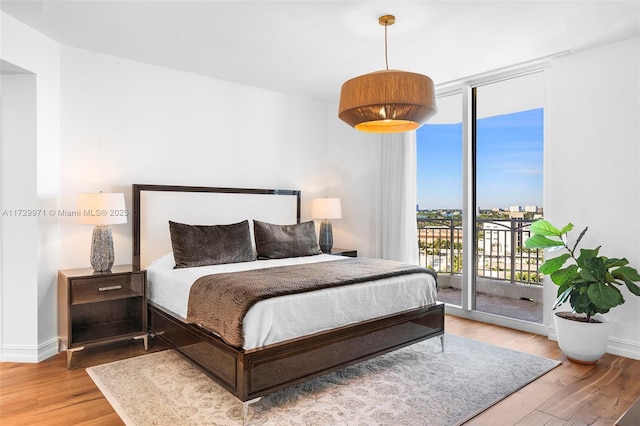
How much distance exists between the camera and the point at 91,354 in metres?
3.34

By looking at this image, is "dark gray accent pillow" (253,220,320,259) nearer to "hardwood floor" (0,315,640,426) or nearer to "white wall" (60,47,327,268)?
"white wall" (60,47,327,268)

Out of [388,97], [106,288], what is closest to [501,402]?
[388,97]

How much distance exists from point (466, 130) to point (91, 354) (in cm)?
424

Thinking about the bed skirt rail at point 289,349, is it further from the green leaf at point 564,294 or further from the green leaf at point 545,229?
the green leaf at point 545,229

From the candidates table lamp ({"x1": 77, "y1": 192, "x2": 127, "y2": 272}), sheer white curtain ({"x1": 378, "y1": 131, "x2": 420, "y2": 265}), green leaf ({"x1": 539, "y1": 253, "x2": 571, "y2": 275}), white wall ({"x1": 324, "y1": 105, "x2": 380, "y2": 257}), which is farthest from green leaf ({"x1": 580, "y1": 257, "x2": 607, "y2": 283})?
table lamp ({"x1": 77, "y1": 192, "x2": 127, "y2": 272})

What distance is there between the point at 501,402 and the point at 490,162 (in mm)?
2643

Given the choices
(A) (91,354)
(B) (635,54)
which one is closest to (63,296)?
(A) (91,354)

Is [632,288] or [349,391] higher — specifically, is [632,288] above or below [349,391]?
above

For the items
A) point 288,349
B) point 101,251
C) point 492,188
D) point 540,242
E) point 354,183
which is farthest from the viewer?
point 354,183

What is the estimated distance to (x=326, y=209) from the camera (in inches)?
193

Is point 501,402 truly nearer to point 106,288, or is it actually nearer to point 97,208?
point 106,288

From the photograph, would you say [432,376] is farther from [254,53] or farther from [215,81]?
[215,81]

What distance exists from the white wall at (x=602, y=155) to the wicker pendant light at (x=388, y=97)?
1.85 metres

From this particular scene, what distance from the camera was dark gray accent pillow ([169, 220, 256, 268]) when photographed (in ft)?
11.6
